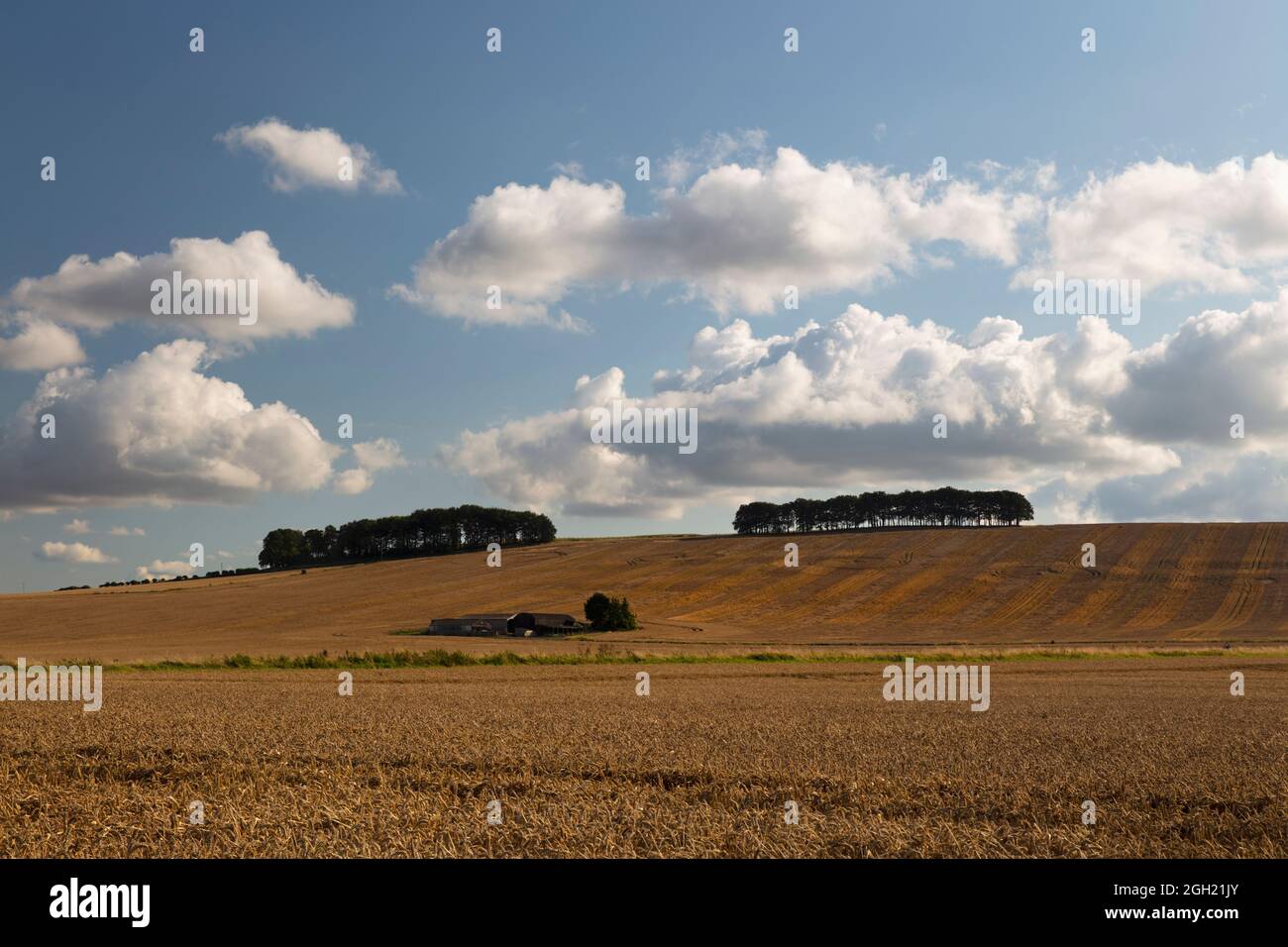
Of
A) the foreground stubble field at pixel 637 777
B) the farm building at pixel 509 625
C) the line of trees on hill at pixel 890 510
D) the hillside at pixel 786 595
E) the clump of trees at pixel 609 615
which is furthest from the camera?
the line of trees on hill at pixel 890 510

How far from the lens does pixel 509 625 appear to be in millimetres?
79875

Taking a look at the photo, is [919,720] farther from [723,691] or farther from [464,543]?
[464,543]

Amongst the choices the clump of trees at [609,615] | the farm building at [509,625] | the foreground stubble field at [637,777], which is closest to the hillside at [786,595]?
the clump of trees at [609,615]

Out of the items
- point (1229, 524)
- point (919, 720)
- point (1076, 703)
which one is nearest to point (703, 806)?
point (919, 720)

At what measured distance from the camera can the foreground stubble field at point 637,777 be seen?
10320 mm

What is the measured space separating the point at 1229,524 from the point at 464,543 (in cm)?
10514

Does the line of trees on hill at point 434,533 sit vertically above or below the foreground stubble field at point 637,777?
above

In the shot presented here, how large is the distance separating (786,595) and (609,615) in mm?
23101

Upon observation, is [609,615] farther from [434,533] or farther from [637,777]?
[434,533]

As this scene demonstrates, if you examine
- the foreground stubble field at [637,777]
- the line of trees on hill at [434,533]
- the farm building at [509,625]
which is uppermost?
the line of trees on hill at [434,533]

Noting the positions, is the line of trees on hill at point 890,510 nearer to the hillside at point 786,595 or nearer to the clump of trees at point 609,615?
the hillside at point 786,595

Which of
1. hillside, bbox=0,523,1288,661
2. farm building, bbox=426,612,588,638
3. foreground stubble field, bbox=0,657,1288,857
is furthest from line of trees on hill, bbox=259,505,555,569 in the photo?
foreground stubble field, bbox=0,657,1288,857

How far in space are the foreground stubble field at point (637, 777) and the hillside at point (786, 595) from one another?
3663cm

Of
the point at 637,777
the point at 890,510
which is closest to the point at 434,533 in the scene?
the point at 890,510
